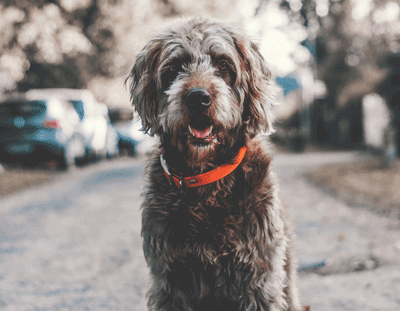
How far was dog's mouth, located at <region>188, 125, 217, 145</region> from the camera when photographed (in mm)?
2819

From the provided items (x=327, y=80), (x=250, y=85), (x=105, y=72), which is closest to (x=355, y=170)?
(x=250, y=85)

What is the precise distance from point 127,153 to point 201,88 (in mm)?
19510

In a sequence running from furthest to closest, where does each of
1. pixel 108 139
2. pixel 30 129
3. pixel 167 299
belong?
pixel 108 139 < pixel 30 129 < pixel 167 299

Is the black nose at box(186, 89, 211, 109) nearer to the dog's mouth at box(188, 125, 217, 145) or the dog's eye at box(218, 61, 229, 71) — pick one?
the dog's mouth at box(188, 125, 217, 145)

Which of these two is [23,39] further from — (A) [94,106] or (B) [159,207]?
(B) [159,207]

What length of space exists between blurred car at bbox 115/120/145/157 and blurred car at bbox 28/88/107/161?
254 centimetres

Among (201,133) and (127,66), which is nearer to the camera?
(201,133)

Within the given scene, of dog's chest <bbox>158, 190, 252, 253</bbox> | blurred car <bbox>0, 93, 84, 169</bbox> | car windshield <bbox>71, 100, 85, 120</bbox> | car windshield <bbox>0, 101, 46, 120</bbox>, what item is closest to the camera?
dog's chest <bbox>158, 190, 252, 253</bbox>

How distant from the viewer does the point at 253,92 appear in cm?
300

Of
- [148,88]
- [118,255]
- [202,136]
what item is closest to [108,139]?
[118,255]

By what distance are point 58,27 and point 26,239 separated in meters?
15.4

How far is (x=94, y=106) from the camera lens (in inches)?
690

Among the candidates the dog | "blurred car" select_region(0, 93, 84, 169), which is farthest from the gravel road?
"blurred car" select_region(0, 93, 84, 169)

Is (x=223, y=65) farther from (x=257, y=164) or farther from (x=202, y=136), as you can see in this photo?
(x=257, y=164)
